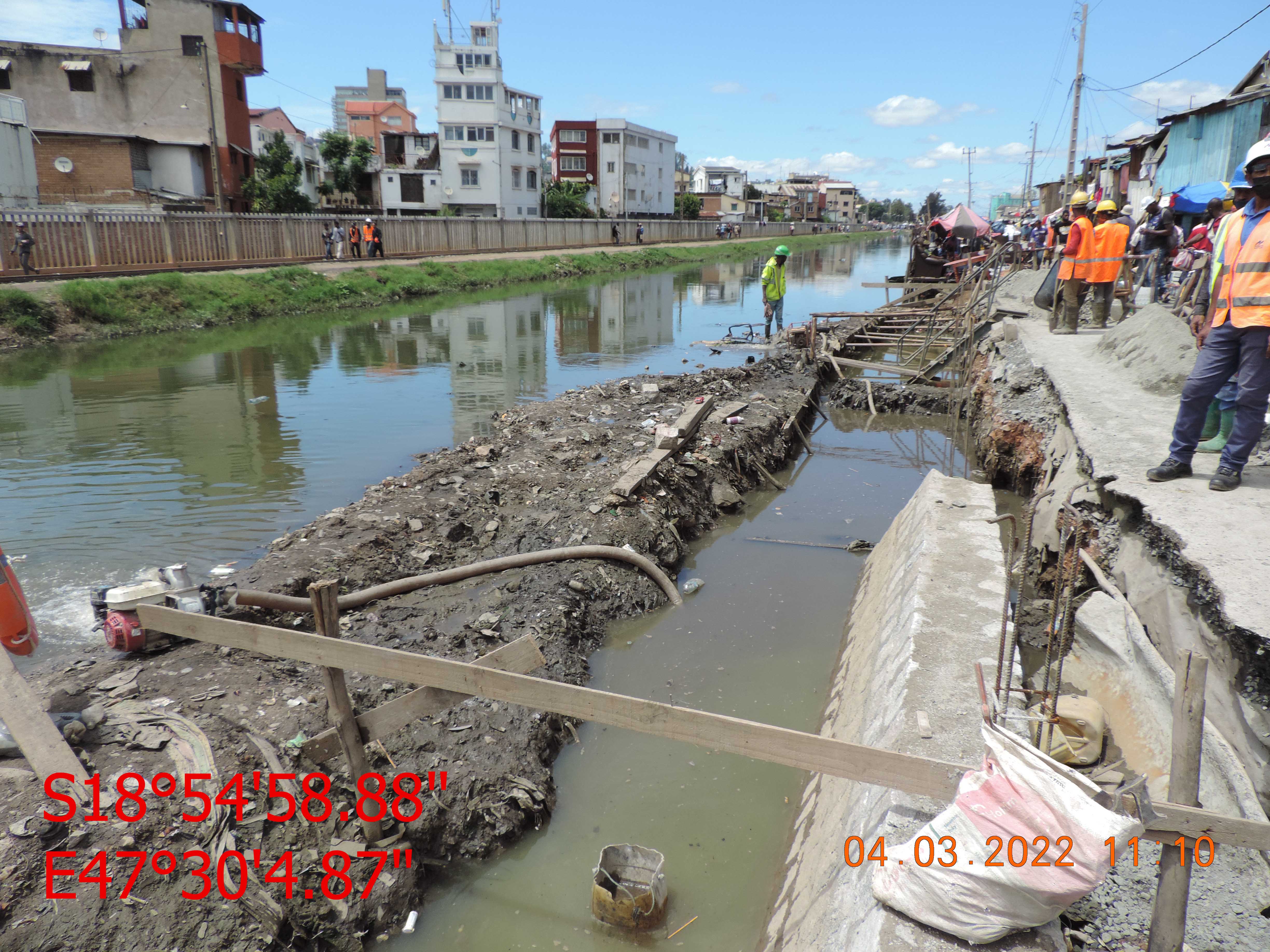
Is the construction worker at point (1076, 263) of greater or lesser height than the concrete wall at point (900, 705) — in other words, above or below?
above

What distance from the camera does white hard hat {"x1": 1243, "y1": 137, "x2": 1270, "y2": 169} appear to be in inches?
156

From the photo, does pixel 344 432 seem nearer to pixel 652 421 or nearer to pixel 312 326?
pixel 652 421

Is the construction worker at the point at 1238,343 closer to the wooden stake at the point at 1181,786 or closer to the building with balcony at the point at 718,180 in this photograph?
the wooden stake at the point at 1181,786

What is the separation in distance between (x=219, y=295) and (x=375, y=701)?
64.0 ft

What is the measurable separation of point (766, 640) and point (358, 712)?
294 centimetres

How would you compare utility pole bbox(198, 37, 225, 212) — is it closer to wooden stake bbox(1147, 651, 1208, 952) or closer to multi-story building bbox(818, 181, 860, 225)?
wooden stake bbox(1147, 651, 1208, 952)

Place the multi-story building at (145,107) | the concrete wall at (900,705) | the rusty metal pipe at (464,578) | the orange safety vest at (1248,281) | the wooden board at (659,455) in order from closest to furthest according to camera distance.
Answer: the concrete wall at (900,705) → the orange safety vest at (1248,281) → the rusty metal pipe at (464,578) → the wooden board at (659,455) → the multi-story building at (145,107)

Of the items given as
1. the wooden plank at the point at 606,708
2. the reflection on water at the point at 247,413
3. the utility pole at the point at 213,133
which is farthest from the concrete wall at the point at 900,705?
the utility pole at the point at 213,133

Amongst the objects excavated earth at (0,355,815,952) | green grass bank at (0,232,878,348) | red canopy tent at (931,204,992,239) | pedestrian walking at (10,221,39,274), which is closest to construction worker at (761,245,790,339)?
excavated earth at (0,355,815,952)

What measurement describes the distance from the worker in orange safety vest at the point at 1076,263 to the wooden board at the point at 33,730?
37.3 feet

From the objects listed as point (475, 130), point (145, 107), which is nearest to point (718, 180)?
point (475, 130)

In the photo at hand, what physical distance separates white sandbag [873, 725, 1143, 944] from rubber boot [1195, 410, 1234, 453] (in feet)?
13.6

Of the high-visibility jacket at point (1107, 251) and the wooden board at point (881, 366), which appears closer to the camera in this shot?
the high-visibility jacket at point (1107, 251)

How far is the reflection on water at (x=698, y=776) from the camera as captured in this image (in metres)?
3.28
